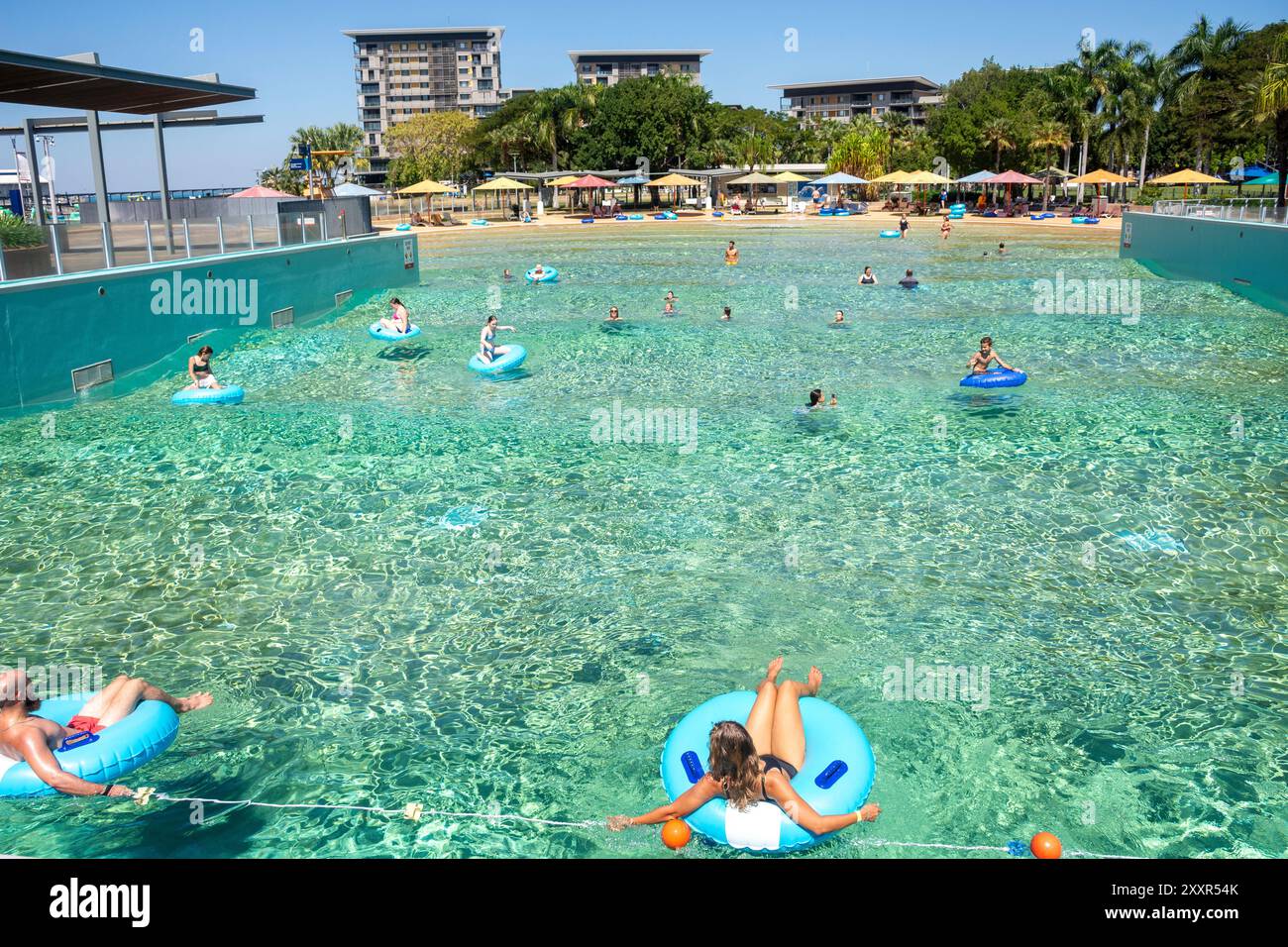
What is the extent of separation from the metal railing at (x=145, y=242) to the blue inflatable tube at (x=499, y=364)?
6.20 m

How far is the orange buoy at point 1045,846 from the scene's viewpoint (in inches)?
183

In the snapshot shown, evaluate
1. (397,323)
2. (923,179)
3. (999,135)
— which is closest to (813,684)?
(397,323)

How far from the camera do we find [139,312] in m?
16.2

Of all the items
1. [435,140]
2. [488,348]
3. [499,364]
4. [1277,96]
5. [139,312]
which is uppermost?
[435,140]

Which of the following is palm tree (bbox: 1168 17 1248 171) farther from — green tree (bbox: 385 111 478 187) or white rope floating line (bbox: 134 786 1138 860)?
white rope floating line (bbox: 134 786 1138 860)

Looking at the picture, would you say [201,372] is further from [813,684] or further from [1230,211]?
[1230,211]

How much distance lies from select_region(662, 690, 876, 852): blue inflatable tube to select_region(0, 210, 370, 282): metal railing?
42.5 ft

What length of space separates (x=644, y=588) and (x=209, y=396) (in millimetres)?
9429

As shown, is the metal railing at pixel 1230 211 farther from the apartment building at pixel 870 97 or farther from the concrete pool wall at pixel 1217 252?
the apartment building at pixel 870 97

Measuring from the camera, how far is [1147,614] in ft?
25.6

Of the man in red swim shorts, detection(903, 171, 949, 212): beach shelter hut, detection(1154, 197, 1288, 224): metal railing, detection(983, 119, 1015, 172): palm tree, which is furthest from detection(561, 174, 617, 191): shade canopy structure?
the man in red swim shorts

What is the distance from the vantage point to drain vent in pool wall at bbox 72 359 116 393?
1479 cm

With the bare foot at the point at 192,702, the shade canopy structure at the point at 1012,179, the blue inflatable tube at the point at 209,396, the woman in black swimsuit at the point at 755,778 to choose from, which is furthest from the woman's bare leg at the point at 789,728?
the shade canopy structure at the point at 1012,179
